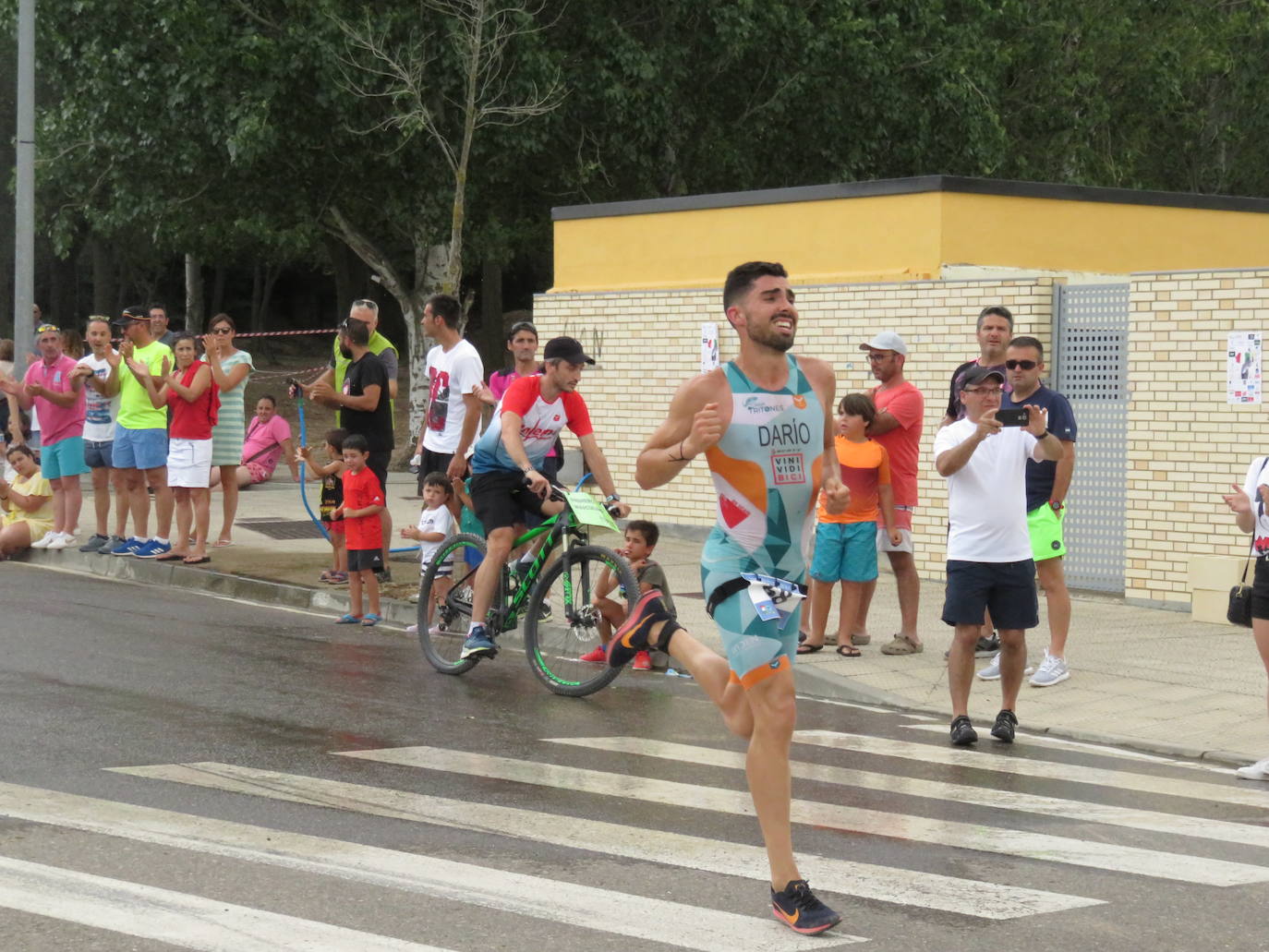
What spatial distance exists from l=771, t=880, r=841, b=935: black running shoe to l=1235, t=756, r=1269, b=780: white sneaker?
3.53 m

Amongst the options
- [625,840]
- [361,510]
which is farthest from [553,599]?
[625,840]

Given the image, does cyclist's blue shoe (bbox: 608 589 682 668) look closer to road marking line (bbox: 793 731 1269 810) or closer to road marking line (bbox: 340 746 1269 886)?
road marking line (bbox: 340 746 1269 886)

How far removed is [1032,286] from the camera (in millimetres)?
14773

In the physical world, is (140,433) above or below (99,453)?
above

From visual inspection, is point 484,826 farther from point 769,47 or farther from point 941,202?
point 769,47

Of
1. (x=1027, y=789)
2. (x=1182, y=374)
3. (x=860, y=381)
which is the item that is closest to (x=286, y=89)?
(x=860, y=381)

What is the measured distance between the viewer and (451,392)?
12211mm

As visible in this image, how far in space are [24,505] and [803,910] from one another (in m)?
12.3

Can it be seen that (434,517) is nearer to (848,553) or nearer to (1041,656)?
(848,553)

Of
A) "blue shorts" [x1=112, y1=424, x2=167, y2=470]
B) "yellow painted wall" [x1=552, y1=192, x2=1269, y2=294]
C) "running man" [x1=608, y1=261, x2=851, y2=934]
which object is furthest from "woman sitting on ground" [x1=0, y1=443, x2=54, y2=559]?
"running man" [x1=608, y1=261, x2=851, y2=934]

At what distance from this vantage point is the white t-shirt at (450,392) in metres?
12.1

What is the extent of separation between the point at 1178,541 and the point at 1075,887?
8103 mm

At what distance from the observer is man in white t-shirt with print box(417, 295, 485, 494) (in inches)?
470

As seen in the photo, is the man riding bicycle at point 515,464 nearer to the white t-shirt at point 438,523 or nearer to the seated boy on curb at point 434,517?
the seated boy on curb at point 434,517
